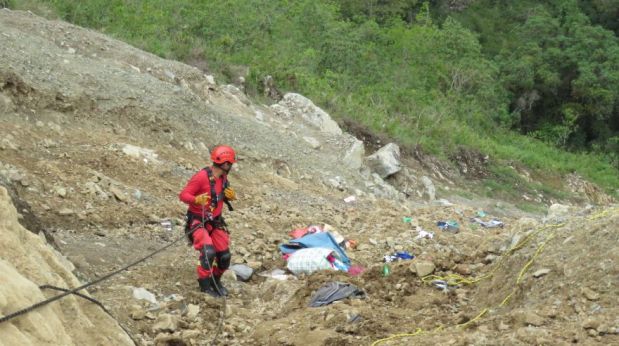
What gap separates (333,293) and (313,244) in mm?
1989

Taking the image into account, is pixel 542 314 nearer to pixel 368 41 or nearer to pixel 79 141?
pixel 79 141

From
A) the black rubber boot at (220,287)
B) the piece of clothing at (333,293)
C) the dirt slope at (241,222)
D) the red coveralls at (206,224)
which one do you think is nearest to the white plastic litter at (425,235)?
the dirt slope at (241,222)

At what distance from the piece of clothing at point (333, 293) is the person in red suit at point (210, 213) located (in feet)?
2.67

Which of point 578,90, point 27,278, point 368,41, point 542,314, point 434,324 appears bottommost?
point 578,90

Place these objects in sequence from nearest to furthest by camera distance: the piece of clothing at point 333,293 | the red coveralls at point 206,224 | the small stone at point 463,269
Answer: the piece of clothing at point 333,293, the red coveralls at point 206,224, the small stone at point 463,269

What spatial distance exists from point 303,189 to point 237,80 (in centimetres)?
524

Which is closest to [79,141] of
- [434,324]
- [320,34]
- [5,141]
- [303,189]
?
[5,141]

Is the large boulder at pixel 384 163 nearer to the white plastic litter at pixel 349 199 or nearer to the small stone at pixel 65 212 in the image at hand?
the white plastic litter at pixel 349 199

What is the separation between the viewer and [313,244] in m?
8.00

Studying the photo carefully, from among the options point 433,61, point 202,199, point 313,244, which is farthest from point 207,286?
point 433,61

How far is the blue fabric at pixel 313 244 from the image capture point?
7.96 m

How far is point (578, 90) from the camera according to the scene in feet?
95.7

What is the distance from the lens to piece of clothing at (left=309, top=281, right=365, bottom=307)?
5945 mm

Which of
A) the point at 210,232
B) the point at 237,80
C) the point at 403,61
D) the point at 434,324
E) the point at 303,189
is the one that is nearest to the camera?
the point at 434,324
